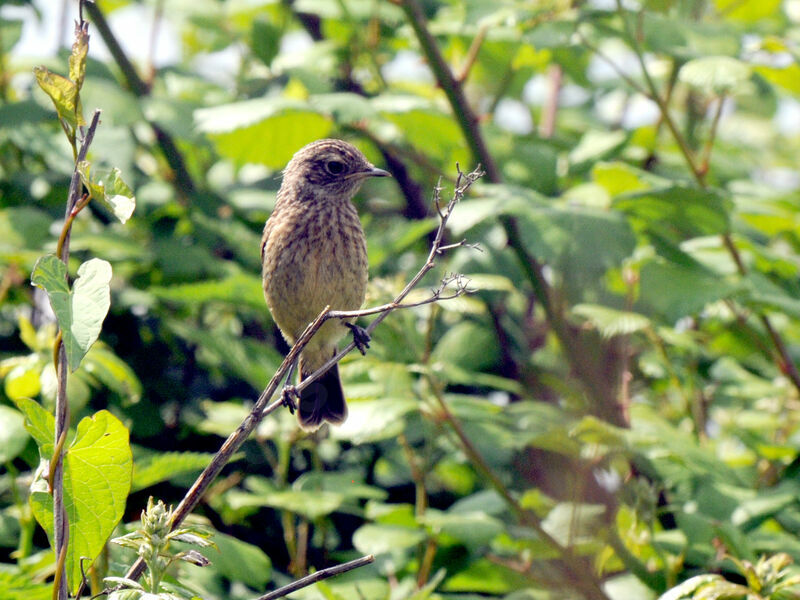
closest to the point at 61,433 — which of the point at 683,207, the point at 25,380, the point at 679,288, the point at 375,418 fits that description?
the point at 25,380

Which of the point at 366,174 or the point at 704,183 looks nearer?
the point at 366,174

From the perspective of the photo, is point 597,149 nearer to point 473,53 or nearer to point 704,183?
point 704,183

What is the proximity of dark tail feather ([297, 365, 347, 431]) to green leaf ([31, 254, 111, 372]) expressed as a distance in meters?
1.60

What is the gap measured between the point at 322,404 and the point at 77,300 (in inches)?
71.4

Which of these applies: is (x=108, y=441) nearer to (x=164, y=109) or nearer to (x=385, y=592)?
(x=385, y=592)

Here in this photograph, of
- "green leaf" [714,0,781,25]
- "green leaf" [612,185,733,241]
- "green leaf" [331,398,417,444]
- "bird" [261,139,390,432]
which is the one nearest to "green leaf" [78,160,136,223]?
"green leaf" [331,398,417,444]

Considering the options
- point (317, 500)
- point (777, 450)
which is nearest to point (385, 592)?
point (317, 500)

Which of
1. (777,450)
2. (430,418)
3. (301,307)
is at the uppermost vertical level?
(301,307)

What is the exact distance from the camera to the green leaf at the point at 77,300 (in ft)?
5.71

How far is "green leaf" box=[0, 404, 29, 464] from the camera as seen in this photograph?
2789mm

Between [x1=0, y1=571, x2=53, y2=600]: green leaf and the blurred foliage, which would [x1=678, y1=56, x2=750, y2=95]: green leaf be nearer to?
the blurred foliage

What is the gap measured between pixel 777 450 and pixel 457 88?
2025mm

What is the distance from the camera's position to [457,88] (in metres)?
4.20

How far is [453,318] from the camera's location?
16.1 feet
